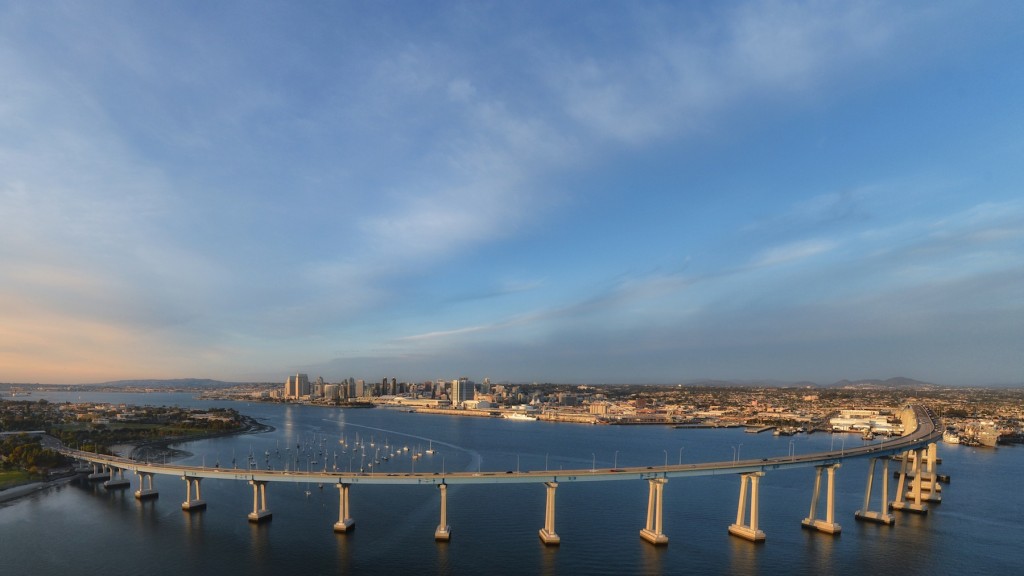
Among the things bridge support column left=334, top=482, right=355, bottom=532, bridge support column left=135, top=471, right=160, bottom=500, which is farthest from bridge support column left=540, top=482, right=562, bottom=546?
bridge support column left=135, top=471, right=160, bottom=500

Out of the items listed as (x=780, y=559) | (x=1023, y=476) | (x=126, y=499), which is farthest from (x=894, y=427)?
(x=126, y=499)

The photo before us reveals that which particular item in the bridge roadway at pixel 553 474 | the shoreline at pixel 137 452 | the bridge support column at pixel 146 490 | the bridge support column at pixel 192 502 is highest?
the bridge roadway at pixel 553 474

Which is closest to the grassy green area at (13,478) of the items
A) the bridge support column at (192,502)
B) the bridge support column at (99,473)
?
the bridge support column at (99,473)

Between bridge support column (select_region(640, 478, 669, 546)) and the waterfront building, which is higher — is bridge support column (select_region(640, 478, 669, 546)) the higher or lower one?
the higher one

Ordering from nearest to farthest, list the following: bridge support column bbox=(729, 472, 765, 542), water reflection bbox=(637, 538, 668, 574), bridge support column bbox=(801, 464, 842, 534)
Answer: water reflection bbox=(637, 538, 668, 574)
bridge support column bbox=(729, 472, 765, 542)
bridge support column bbox=(801, 464, 842, 534)

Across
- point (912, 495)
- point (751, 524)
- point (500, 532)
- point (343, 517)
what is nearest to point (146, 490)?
point (343, 517)

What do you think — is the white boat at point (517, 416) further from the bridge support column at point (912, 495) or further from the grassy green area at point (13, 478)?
the grassy green area at point (13, 478)

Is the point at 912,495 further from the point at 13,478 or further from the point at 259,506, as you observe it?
the point at 13,478

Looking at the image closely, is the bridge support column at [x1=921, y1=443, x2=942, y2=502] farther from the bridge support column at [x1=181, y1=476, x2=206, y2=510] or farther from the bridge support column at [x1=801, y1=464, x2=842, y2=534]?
the bridge support column at [x1=181, y1=476, x2=206, y2=510]
